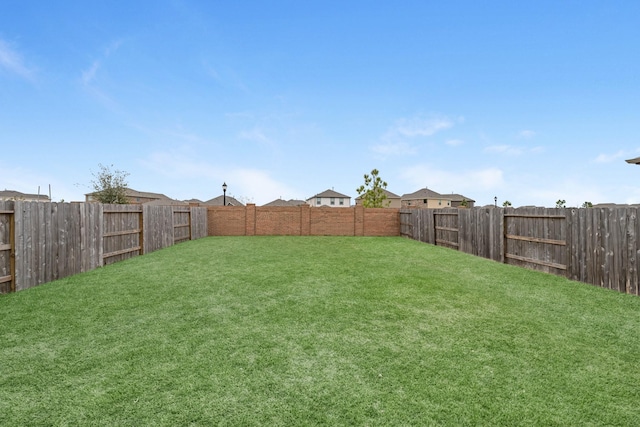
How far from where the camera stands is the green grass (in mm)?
2506

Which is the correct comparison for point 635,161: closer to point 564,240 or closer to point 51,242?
point 564,240

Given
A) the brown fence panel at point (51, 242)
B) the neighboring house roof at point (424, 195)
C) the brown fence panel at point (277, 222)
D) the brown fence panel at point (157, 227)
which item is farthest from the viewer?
the neighboring house roof at point (424, 195)

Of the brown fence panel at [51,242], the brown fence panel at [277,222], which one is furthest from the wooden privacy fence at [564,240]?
the brown fence panel at [51,242]

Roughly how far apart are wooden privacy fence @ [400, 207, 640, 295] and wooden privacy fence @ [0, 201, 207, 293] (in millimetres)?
12037

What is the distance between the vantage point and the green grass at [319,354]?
8.22ft

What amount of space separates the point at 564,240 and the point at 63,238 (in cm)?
1224

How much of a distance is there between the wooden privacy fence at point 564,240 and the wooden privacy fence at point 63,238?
12.0 m

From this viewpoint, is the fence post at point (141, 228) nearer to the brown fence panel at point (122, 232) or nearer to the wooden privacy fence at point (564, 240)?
the brown fence panel at point (122, 232)

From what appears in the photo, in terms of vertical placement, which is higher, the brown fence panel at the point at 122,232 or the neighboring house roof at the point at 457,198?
the neighboring house roof at the point at 457,198

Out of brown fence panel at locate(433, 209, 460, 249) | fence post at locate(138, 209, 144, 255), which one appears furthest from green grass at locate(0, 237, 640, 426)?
brown fence panel at locate(433, 209, 460, 249)

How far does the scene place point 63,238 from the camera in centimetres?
Answer: 792

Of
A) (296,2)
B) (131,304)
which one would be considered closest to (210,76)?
(296,2)

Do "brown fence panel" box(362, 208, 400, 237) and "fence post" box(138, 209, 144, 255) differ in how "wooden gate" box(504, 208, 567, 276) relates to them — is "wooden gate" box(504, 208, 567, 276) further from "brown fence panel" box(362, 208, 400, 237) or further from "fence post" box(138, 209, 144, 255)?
"fence post" box(138, 209, 144, 255)

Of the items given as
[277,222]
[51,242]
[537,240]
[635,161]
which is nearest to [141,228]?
[51,242]
